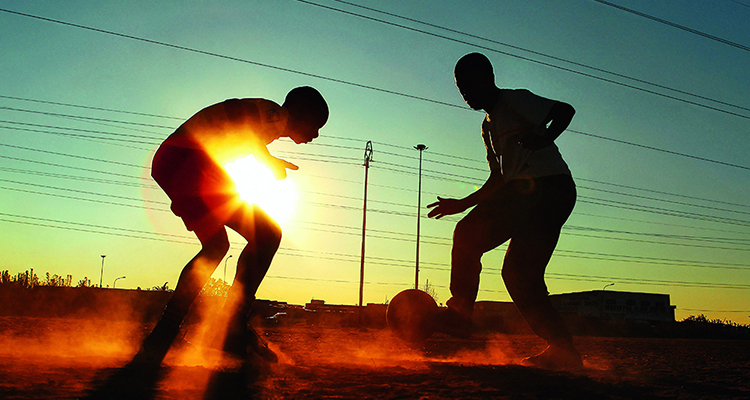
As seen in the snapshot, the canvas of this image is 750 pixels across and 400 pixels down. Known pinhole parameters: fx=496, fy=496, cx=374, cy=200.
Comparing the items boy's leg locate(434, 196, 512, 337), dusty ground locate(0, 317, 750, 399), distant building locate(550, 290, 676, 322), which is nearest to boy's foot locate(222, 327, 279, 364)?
dusty ground locate(0, 317, 750, 399)

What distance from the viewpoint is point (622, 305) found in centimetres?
7300

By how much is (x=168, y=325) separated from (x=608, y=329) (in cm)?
3365

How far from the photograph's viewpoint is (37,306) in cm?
1462

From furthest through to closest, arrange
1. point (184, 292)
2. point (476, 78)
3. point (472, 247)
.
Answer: point (476, 78) → point (472, 247) → point (184, 292)

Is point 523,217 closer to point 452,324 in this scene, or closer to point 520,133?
point 520,133

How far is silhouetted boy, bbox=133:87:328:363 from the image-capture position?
9.89 feet

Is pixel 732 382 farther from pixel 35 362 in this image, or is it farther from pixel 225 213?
pixel 35 362

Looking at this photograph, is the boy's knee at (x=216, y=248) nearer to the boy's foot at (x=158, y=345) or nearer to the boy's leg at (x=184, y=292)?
the boy's leg at (x=184, y=292)

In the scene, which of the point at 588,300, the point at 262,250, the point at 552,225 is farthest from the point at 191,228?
the point at 588,300

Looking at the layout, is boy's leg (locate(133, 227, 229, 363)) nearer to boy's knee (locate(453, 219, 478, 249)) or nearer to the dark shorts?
the dark shorts

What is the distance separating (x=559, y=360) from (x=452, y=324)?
0.84 meters

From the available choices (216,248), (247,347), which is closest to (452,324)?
(247,347)

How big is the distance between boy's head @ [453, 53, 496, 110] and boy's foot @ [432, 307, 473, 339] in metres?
1.59

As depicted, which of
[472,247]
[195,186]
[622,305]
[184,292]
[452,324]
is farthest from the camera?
[622,305]
